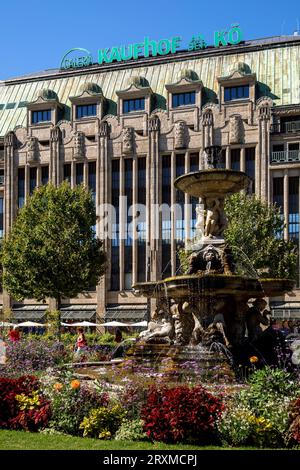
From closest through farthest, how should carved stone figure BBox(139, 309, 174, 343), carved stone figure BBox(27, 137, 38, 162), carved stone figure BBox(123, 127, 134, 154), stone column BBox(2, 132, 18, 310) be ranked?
carved stone figure BBox(139, 309, 174, 343) < carved stone figure BBox(123, 127, 134, 154) < stone column BBox(2, 132, 18, 310) < carved stone figure BBox(27, 137, 38, 162)

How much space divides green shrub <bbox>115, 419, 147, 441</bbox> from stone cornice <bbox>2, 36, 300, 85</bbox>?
2278 inches

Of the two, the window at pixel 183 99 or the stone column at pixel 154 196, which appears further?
the window at pixel 183 99

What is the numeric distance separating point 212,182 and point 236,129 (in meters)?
38.2

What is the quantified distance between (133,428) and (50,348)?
11582 mm

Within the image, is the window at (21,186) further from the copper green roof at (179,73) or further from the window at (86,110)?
the window at (86,110)

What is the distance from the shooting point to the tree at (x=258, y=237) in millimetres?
40281

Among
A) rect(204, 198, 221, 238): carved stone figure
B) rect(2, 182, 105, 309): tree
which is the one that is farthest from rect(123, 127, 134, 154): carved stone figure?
rect(204, 198, 221, 238): carved stone figure

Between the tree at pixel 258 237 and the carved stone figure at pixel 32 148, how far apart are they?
26.0m

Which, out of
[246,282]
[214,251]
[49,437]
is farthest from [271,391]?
[214,251]

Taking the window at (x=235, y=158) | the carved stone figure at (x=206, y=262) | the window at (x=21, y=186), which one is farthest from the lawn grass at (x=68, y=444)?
the window at (x=21, y=186)

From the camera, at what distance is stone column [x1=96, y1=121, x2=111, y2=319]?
58.2 m

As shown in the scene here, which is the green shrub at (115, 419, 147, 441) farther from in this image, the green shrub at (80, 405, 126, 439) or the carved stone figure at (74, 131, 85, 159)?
the carved stone figure at (74, 131, 85, 159)

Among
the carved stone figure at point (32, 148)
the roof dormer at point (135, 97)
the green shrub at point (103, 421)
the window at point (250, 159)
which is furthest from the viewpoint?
Answer: the carved stone figure at point (32, 148)
